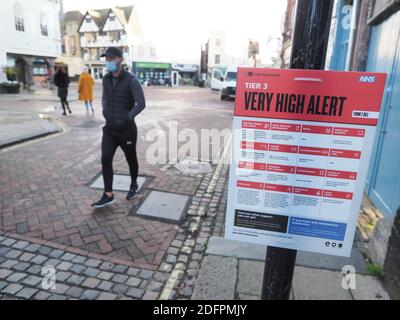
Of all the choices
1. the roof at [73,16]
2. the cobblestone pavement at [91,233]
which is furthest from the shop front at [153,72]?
the cobblestone pavement at [91,233]

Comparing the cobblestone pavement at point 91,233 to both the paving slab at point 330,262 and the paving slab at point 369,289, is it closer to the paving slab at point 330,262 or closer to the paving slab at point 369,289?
the paving slab at point 330,262

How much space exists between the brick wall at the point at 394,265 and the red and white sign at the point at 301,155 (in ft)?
4.29

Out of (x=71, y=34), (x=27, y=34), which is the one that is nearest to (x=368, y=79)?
(x=27, y=34)

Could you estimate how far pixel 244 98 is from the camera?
1.58 meters

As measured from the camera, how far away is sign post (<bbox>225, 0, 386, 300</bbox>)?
1.46 meters

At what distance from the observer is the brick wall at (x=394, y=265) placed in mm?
2555

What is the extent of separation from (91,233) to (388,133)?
3.88 m

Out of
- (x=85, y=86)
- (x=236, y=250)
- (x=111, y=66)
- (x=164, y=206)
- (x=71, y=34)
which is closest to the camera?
(x=236, y=250)

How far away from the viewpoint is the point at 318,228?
1.66 meters

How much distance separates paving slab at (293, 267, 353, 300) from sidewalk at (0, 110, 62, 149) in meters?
6.84

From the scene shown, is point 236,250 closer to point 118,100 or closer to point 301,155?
point 301,155

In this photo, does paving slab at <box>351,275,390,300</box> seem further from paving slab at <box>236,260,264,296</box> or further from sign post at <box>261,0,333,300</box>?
sign post at <box>261,0,333,300</box>

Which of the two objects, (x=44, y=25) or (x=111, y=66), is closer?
(x=111, y=66)

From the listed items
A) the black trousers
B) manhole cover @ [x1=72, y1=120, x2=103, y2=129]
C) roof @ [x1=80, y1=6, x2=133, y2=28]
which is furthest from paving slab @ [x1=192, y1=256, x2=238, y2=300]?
roof @ [x1=80, y1=6, x2=133, y2=28]
